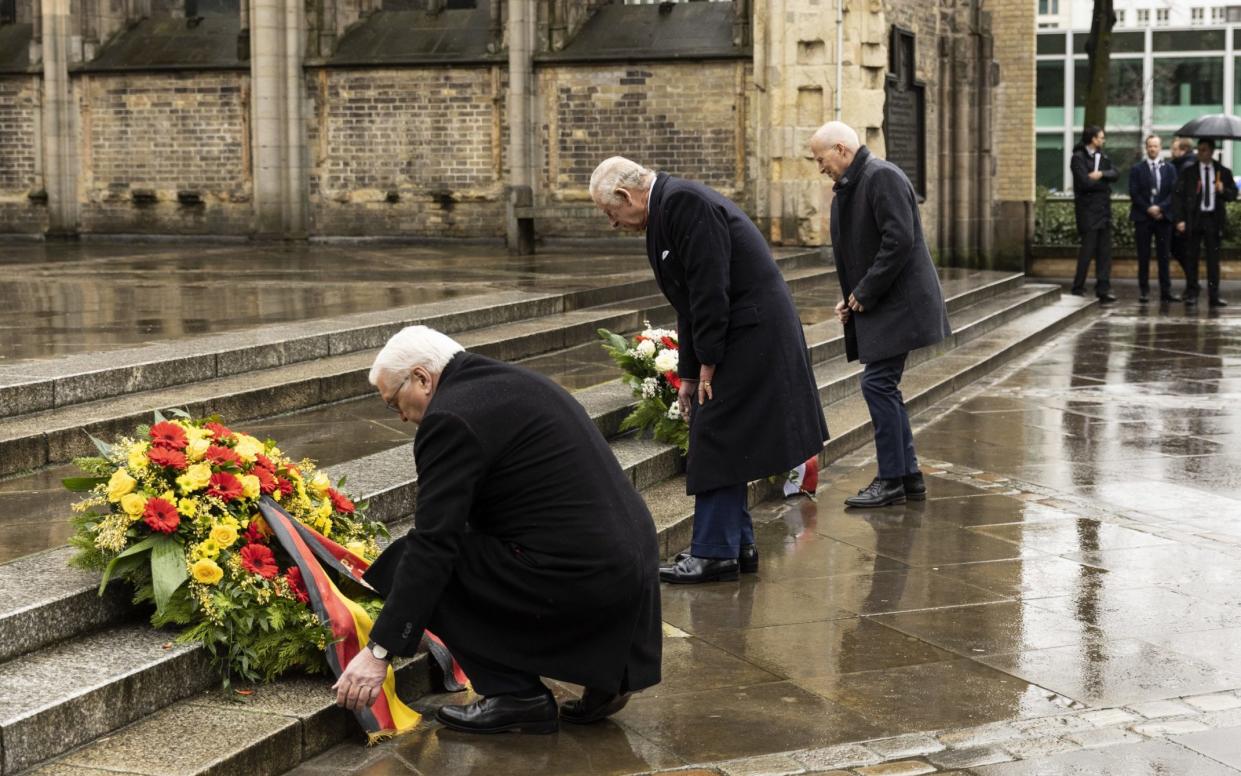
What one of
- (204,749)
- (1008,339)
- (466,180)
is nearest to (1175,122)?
(466,180)

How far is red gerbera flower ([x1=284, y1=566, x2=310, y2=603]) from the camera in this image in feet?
17.3

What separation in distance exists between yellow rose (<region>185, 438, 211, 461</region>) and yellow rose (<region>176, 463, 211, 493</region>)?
2.6 inches

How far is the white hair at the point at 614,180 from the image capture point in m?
6.52

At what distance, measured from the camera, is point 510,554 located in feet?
16.4

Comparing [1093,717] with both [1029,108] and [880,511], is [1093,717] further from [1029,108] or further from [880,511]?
[1029,108]

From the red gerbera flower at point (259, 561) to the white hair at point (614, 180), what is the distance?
6.49ft

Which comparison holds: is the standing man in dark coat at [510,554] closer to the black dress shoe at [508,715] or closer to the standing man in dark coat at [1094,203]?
the black dress shoe at [508,715]

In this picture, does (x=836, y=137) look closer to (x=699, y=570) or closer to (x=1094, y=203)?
(x=699, y=570)

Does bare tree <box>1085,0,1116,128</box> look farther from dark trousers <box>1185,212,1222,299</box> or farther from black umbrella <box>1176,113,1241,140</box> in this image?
dark trousers <box>1185,212,1222,299</box>

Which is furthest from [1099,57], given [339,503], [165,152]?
[339,503]

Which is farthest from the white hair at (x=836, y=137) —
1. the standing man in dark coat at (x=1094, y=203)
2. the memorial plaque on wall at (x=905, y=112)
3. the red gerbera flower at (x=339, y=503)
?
the memorial plaque on wall at (x=905, y=112)

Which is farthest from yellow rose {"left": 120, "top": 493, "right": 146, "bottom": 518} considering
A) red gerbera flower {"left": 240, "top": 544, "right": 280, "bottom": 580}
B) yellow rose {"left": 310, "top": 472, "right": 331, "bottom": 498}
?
yellow rose {"left": 310, "top": 472, "right": 331, "bottom": 498}

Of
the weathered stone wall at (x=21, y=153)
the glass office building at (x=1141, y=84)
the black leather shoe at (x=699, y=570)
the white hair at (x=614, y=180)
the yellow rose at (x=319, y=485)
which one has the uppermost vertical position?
the glass office building at (x=1141, y=84)

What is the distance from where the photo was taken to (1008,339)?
15641 mm
